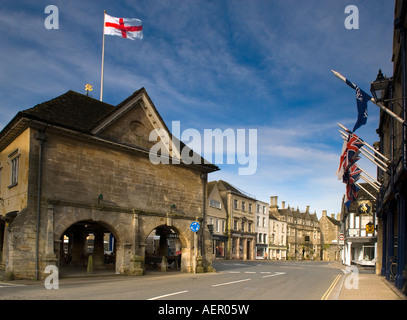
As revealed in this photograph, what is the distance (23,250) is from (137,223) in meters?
6.45

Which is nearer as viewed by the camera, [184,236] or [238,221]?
[184,236]

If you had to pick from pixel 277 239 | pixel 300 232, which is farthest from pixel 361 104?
pixel 300 232

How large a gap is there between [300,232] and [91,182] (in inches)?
2695

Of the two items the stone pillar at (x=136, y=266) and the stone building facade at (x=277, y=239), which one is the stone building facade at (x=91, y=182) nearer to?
the stone pillar at (x=136, y=266)

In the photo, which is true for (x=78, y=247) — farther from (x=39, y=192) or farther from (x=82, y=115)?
(x=39, y=192)

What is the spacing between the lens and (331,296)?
1350 cm

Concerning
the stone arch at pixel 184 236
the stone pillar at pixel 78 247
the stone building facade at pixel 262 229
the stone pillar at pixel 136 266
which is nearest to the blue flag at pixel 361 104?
the stone arch at pixel 184 236

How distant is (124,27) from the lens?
25.0 metres

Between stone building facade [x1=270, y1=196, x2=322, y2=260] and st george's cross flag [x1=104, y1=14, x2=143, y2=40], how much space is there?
57688 millimetres

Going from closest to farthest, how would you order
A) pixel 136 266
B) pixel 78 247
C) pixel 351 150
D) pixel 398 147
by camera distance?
pixel 398 147 → pixel 351 150 → pixel 136 266 → pixel 78 247

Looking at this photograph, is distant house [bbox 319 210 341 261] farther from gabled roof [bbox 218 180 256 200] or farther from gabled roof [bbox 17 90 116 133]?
gabled roof [bbox 17 90 116 133]

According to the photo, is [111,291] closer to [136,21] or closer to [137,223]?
[137,223]
